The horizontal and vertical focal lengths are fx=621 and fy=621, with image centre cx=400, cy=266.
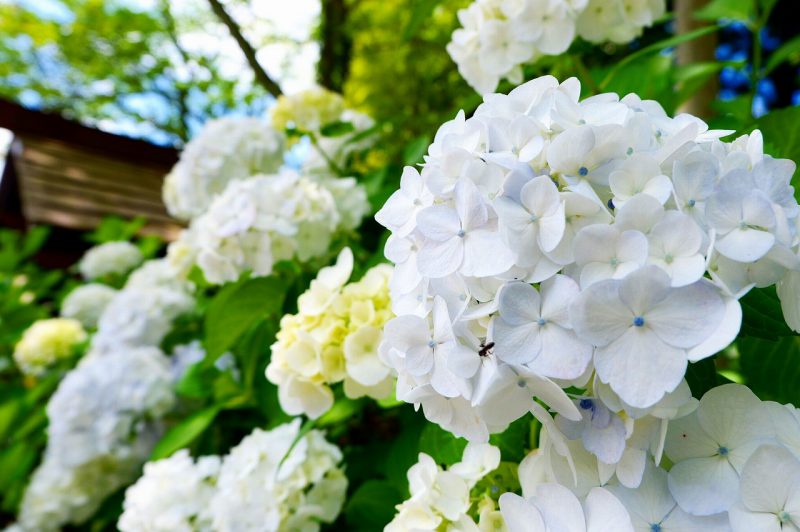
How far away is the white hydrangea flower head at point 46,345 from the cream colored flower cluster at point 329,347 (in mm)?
1499

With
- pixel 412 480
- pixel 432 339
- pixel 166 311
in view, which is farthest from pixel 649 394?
pixel 166 311

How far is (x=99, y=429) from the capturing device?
4.42 ft

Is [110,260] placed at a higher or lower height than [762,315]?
lower

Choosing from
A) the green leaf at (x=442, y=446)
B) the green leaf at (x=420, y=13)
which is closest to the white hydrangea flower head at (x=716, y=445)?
the green leaf at (x=442, y=446)

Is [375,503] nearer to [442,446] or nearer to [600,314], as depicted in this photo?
[442,446]

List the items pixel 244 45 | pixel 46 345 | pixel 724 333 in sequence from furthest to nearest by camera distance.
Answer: pixel 46 345 → pixel 244 45 → pixel 724 333

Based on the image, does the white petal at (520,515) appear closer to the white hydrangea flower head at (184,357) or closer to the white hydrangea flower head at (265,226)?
the white hydrangea flower head at (265,226)

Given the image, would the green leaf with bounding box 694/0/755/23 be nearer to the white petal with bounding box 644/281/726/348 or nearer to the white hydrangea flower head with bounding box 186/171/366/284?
the white hydrangea flower head with bounding box 186/171/366/284

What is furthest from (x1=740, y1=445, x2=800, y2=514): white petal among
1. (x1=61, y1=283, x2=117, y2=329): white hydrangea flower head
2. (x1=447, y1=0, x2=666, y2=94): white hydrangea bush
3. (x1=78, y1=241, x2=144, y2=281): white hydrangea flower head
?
(x1=78, y1=241, x2=144, y2=281): white hydrangea flower head

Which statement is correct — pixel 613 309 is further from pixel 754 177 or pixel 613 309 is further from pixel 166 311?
pixel 166 311

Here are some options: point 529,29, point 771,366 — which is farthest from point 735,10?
point 771,366

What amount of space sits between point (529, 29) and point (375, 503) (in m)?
0.68

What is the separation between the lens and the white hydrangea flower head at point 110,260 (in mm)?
2359

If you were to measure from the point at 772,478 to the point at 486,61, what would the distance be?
0.74 m
